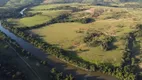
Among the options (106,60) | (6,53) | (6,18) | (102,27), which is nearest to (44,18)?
(6,18)

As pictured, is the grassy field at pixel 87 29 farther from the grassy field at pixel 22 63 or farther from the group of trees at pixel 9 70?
the group of trees at pixel 9 70

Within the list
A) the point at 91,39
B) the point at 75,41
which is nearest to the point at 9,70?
→ the point at 75,41

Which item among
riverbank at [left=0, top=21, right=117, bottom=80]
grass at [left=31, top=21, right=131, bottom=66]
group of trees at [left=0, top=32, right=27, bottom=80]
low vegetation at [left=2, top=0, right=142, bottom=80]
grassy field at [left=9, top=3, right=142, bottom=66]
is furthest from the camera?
grassy field at [left=9, top=3, right=142, bottom=66]

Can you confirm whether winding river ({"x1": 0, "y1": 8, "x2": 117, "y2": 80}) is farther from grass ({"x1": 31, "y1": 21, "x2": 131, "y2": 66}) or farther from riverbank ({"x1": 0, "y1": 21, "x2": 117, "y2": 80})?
grass ({"x1": 31, "y1": 21, "x2": 131, "y2": 66})

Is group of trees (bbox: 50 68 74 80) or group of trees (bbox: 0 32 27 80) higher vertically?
group of trees (bbox: 0 32 27 80)

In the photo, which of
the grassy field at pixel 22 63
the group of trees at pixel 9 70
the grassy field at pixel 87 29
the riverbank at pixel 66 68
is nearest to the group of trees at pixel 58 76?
the grassy field at pixel 22 63

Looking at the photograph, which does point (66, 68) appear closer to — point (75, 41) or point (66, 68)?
point (66, 68)

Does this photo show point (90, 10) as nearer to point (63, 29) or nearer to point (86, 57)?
point (63, 29)

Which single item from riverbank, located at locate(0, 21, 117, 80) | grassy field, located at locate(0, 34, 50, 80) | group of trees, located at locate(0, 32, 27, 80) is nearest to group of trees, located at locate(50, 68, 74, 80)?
grassy field, located at locate(0, 34, 50, 80)
